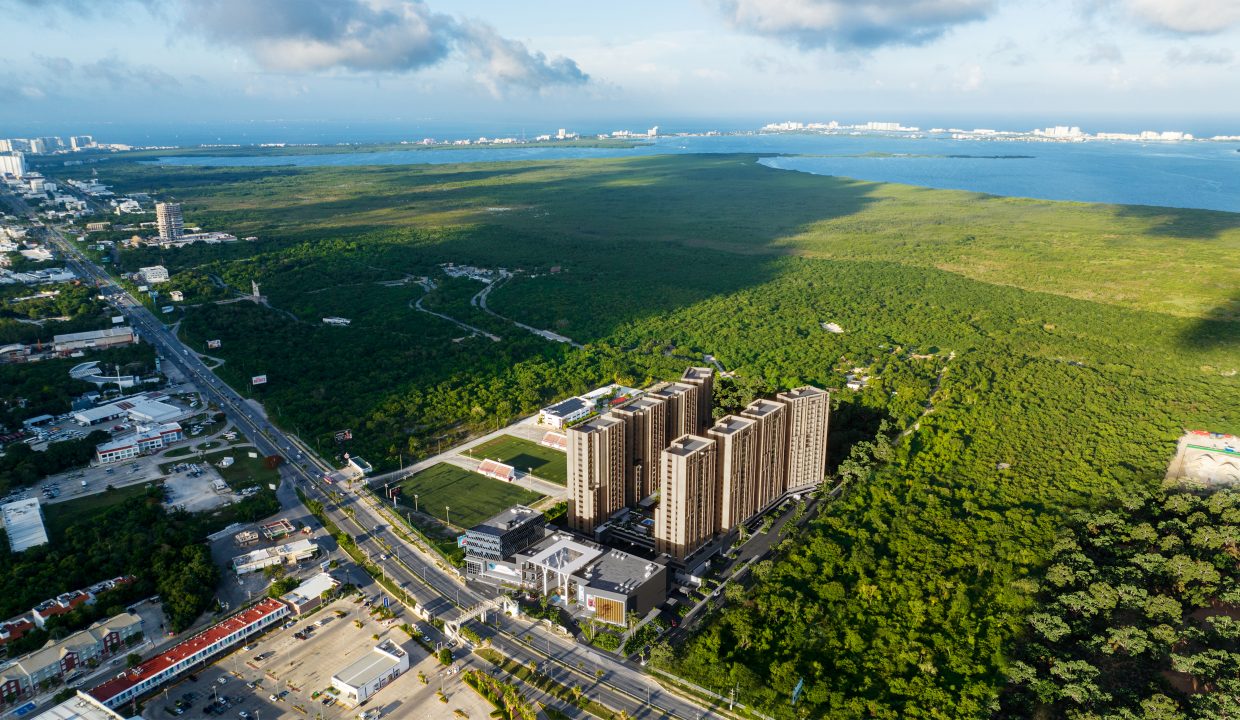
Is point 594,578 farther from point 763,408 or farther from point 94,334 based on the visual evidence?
point 94,334

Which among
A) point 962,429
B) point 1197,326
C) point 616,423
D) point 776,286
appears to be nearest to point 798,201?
point 776,286

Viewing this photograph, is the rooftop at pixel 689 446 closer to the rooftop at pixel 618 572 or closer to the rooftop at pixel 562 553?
the rooftop at pixel 618 572

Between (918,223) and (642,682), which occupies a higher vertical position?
(918,223)

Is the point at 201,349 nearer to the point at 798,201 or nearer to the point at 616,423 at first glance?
the point at 616,423

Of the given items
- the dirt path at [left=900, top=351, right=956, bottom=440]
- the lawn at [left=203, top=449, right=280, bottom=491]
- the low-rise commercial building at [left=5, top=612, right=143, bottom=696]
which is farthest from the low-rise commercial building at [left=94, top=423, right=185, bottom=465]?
the dirt path at [left=900, top=351, right=956, bottom=440]

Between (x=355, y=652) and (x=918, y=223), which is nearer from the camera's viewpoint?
(x=355, y=652)

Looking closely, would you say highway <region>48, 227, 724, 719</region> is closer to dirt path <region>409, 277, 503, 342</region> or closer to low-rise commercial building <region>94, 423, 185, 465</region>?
low-rise commercial building <region>94, 423, 185, 465</region>
